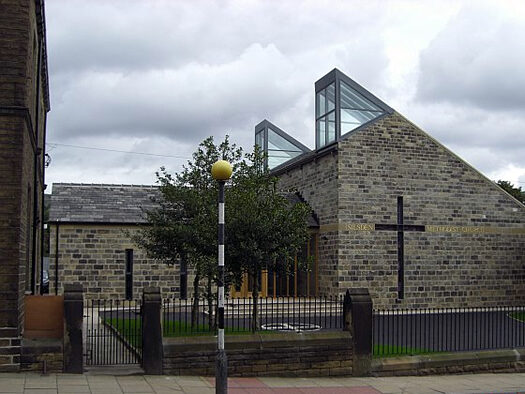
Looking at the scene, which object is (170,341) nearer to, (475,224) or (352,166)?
(352,166)

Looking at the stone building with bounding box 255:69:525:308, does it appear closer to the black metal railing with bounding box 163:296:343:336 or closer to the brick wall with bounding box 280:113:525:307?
the brick wall with bounding box 280:113:525:307

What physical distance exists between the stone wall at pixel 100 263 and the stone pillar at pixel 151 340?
12551 mm

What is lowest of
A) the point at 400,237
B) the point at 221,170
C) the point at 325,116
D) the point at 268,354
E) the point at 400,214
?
the point at 268,354

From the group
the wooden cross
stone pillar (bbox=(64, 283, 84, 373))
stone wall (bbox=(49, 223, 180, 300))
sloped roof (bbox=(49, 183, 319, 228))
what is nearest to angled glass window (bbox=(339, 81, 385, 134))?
the wooden cross

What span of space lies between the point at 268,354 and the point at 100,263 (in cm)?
1371

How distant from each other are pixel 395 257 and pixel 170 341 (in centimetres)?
1589

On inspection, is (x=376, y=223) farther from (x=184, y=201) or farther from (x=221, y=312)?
(x=221, y=312)

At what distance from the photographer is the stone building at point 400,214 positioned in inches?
1033

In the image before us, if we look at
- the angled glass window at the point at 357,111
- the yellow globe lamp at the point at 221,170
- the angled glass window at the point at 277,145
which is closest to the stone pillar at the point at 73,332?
the yellow globe lamp at the point at 221,170

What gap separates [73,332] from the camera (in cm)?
1195

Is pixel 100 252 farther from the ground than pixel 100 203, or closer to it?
closer to it

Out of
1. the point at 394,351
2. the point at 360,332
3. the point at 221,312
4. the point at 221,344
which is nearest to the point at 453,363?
the point at 394,351

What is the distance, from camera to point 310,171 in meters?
28.8

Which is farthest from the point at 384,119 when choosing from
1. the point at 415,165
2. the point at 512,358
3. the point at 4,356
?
the point at 4,356
